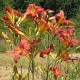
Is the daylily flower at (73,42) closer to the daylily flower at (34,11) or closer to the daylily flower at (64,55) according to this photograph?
the daylily flower at (64,55)

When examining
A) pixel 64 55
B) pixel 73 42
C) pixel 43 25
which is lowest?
pixel 64 55

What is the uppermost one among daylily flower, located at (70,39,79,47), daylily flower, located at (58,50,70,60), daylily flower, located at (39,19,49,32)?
daylily flower, located at (39,19,49,32)

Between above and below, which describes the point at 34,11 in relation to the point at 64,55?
above

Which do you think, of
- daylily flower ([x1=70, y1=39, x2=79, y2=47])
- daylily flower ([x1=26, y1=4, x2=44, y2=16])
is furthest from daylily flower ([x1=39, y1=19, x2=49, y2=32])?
daylily flower ([x1=70, y1=39, x2=79, y2=47])

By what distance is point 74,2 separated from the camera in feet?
123

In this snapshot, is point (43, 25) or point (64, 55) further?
point (64, 55)

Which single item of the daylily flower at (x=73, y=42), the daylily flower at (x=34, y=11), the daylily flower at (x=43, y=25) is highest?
the daylily flower at (x=34, y=11)

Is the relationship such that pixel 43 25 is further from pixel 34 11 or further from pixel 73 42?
pixel 73 42

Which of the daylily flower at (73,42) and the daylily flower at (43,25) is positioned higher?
the daylily flower at (43,25)

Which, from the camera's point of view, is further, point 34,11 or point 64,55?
point 64,55

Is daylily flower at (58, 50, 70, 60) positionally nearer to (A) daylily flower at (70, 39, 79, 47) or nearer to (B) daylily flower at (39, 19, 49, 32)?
(A) daylily flower at (70, 39, 79, 47)

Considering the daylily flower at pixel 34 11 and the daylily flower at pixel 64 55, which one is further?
the daylily flower at pixel 64 55

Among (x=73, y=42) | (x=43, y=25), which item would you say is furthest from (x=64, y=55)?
(x=43, y=25)

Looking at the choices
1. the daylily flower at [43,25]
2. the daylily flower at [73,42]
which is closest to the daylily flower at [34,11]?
the daylily flower at [43,25]
